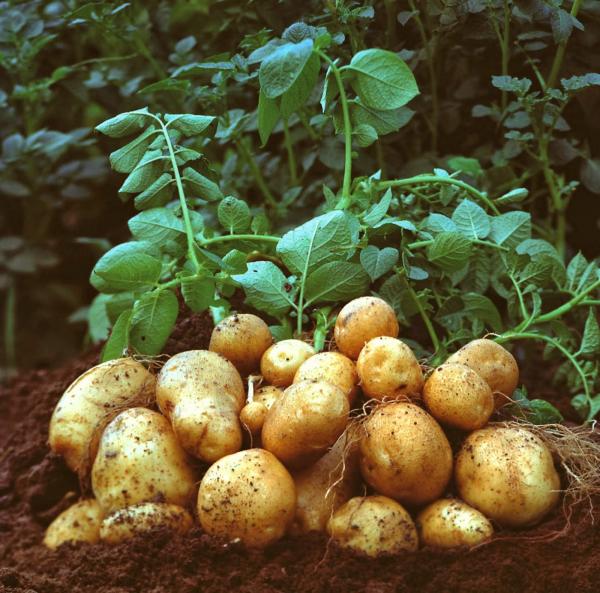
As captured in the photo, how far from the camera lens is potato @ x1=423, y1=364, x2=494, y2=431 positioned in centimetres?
142

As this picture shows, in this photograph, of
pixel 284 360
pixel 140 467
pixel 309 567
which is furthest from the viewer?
pixel 284 360

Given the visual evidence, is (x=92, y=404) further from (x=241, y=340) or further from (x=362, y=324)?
(x=362, y=324)

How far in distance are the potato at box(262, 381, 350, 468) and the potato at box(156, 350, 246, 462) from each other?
0.25 feet

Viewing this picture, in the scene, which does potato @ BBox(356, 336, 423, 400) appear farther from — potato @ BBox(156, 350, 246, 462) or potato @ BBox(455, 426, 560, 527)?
potato @ BBox(156, 350, 246, 462)

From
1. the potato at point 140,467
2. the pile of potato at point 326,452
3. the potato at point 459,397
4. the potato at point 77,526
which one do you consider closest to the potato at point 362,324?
the pile of potato at point 326,452

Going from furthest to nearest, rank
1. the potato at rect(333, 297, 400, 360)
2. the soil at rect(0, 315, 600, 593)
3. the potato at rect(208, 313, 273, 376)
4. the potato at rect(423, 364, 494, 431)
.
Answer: the potato at rect(208, 313, 273, 376) < the potato at rect(333, 297, 400, 360) < the potato at rect(423, 364, 494, 431) < the soil at rect(0, 315, 600, 593)

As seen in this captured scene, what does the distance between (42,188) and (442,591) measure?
7.96 feet

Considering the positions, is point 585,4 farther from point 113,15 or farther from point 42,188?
point 42,188

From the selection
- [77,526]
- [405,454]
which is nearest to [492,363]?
[405,454]

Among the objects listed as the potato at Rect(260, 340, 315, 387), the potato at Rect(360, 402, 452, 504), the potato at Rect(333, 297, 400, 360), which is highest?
the potato at Rect(333, 297, 400, 360)

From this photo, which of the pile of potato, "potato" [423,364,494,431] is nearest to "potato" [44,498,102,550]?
the pile of potato

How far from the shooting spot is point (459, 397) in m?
1.42

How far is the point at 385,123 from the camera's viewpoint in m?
1.75

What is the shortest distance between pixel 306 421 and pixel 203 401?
0.20 meters
